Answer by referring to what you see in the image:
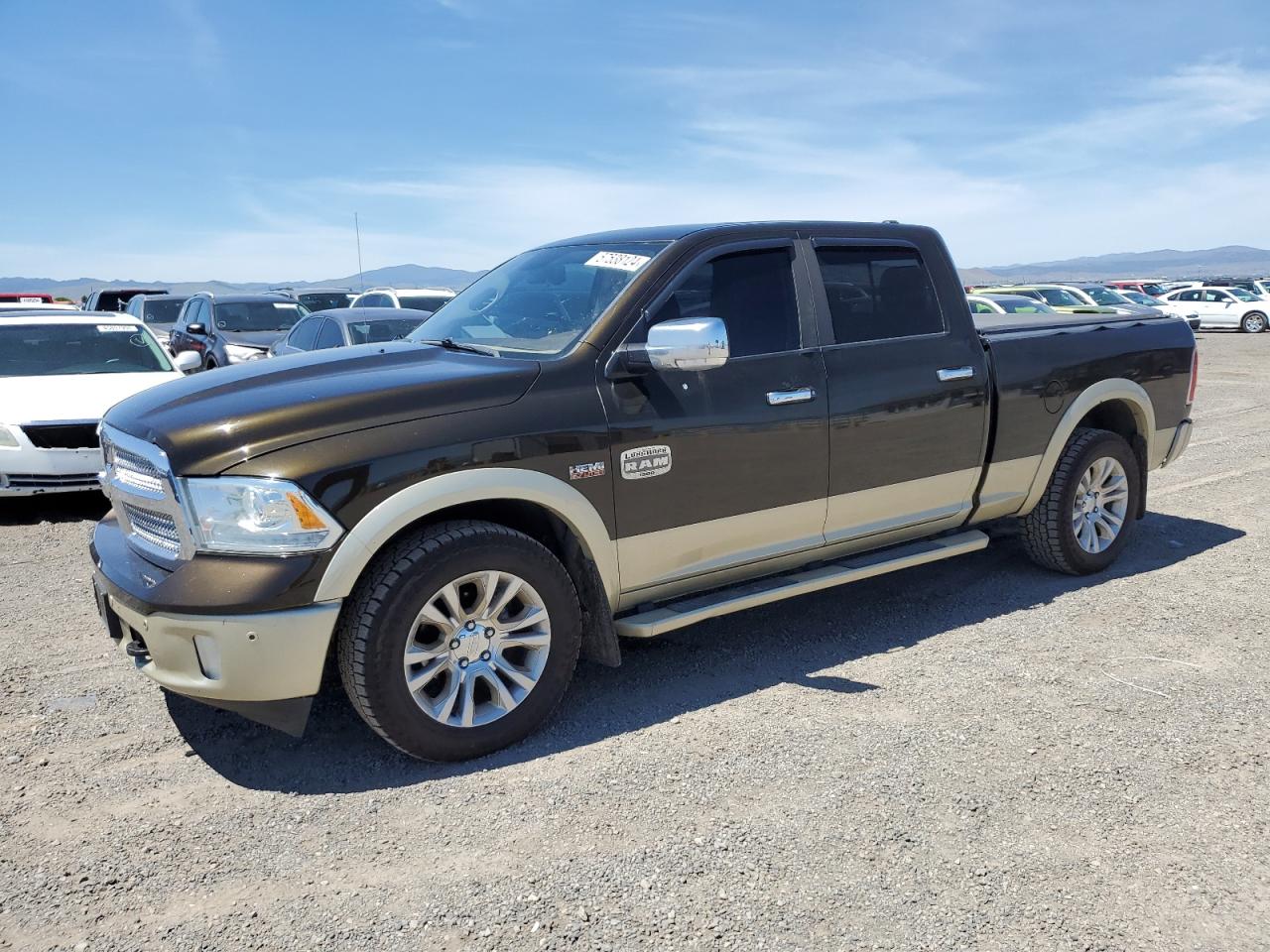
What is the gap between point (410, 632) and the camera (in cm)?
333

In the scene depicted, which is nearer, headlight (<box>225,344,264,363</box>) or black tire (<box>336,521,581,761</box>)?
black tire (<box>336,521,581,761</box>)

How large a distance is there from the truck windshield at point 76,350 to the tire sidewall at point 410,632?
6.50 metres

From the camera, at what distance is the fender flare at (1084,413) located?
5.27 meters

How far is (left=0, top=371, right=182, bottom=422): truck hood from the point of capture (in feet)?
24.2

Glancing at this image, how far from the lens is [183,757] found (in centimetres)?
362

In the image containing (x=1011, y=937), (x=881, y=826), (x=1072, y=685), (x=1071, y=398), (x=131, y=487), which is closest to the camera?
(x=1011, y=937)

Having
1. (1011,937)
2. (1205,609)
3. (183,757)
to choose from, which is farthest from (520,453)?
(1205,609)

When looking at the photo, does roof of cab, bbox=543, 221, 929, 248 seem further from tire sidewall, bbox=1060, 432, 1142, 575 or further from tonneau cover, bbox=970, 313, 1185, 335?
tire sidewall, bbox=1060, 432, 1142, 575

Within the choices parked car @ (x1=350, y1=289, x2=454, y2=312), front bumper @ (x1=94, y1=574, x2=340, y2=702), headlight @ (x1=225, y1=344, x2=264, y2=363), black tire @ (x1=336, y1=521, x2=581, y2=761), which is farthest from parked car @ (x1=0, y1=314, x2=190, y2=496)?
parked car @ (x1=350, y1=289, x2=454, y2=312)

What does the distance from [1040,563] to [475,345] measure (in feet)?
11.2

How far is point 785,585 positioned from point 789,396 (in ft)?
2.65

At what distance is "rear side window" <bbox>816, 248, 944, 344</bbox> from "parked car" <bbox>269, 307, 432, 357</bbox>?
6026 millimetres

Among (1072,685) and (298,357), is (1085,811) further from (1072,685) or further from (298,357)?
(298,357)

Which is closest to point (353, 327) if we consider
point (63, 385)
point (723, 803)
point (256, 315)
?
point (63, 385)
